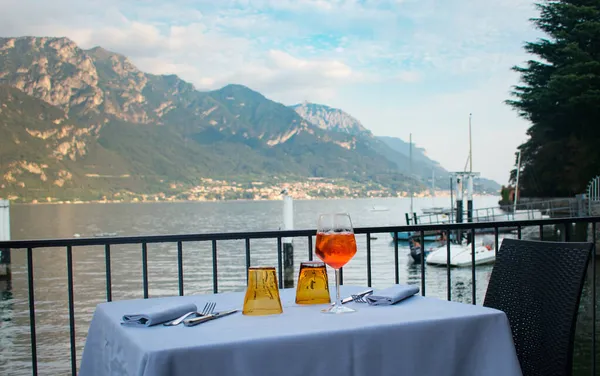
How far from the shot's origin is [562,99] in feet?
96.8

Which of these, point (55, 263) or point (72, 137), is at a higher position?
point (72, 137)

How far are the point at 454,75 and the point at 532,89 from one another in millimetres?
62851

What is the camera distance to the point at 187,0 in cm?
10894

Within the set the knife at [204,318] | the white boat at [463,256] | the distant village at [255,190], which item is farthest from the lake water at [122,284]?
the distant village at [255,190]

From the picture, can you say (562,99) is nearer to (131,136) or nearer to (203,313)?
(203,313)

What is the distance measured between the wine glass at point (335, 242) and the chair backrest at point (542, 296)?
2.49 feet

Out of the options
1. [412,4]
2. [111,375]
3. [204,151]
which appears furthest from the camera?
[204,151]

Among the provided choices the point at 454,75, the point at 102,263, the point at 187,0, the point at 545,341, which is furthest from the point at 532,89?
the point at 187,0

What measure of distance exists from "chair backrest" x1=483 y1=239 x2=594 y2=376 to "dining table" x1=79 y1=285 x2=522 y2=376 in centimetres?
48

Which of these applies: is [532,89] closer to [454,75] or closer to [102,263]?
[102,263]

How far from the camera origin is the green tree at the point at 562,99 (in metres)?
27.0

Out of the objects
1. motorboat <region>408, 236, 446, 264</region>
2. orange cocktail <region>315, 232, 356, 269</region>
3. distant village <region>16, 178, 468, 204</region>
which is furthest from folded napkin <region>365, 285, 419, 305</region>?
distant village <region>16, 178, 468, 204</region>

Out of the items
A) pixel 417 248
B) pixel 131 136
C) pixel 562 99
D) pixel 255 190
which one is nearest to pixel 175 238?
pixel 562 99

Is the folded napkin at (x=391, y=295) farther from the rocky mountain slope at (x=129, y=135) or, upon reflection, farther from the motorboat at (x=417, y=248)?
the rocky mountain slope at (x=129, y=135)
